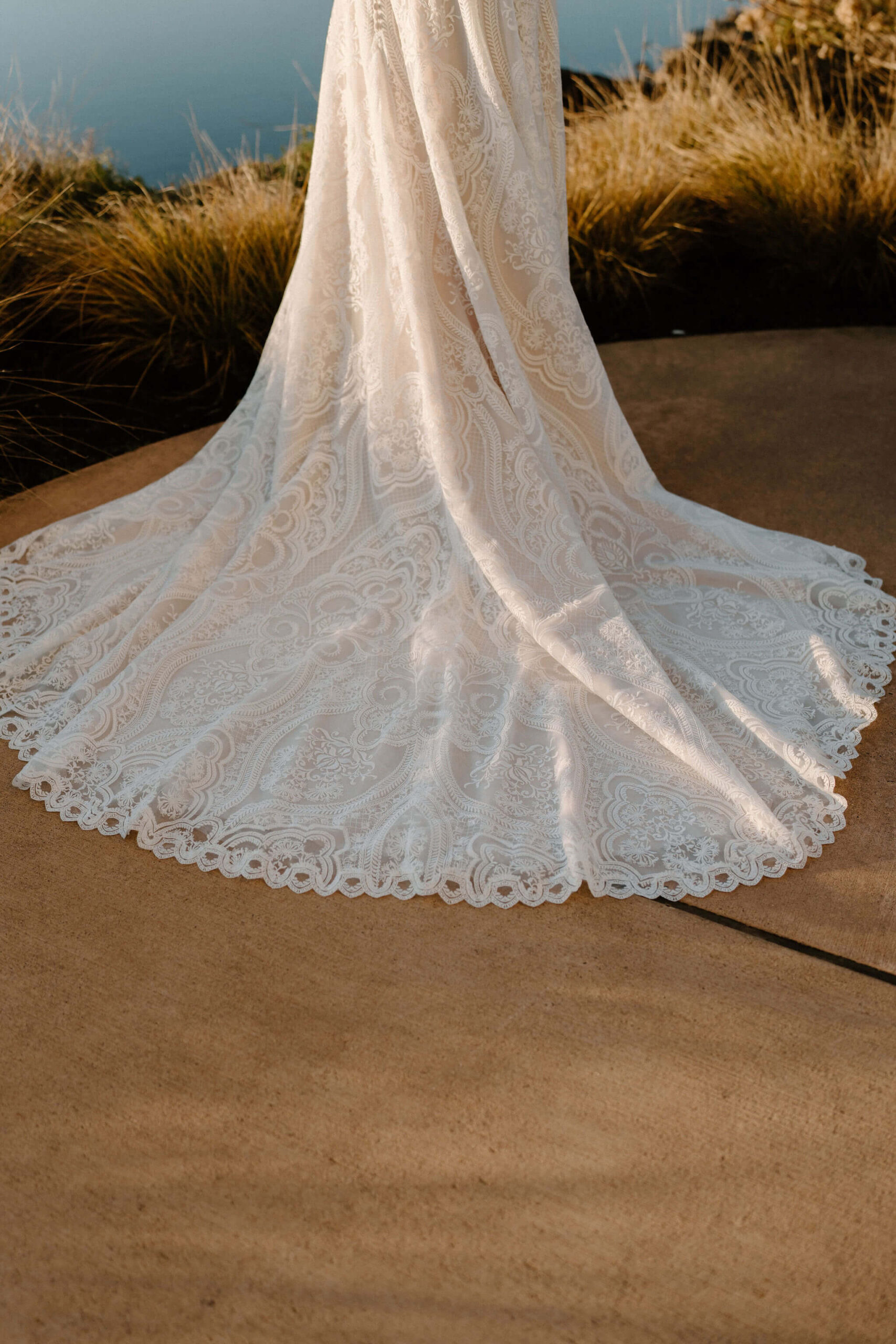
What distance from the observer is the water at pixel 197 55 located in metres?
4.71

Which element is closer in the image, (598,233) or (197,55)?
(598,233)

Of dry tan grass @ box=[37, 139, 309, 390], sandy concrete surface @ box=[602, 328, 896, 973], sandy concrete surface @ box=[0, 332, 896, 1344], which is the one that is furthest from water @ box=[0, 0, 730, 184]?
sandy concrete surface @ box=[0, 332, 896, 1344]

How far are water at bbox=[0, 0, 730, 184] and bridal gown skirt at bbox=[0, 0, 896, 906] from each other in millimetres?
2574

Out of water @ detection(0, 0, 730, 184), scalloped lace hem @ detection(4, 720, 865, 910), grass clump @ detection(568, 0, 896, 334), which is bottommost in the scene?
scalloped lace hem @ detection(4, 720, 865, 910)

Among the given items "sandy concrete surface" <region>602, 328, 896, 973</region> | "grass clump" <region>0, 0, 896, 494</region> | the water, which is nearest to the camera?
"sandy concrete surface" <region>602, 328, 896, 973</region>

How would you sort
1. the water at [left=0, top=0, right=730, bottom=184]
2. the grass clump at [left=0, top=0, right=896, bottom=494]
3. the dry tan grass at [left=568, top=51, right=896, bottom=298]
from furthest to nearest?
the water at [left=0, top=0, right=730, bottom=184] < the dry tan grass at [left=568, top=51, right=896, bottom=298] < the grass clump at [left=0, top=0, right=896, bottom=494]

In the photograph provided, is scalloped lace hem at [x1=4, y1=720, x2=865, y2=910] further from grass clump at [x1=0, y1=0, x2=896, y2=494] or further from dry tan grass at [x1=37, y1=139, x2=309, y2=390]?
dry tan grass at [x1=37, y1=139, x2=309, y2=390]

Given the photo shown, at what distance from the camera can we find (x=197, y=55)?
5430 mm

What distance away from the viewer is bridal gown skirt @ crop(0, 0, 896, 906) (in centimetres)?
166

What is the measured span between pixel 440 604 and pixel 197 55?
4.84 m

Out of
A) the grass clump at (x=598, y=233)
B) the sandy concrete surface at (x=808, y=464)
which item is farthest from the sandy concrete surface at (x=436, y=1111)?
the grass clump at (x=598, y=233)

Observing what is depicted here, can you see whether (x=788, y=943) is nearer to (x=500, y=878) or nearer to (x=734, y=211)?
(x=500, y=878)

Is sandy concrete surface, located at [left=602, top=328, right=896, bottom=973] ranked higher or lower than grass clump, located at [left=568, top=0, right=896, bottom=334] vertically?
lower

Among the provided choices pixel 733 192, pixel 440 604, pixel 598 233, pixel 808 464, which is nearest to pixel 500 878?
pixel 440 604
